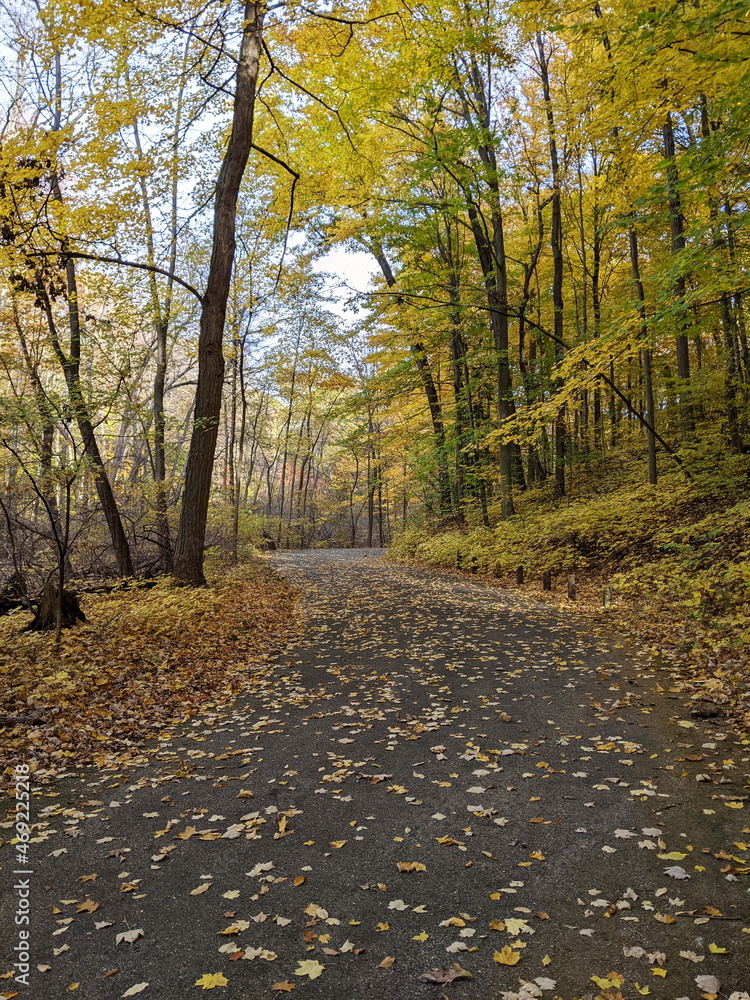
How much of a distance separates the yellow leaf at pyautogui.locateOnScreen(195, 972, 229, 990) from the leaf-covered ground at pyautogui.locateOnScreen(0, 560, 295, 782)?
265 cm

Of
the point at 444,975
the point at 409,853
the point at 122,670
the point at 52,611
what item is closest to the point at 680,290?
the point at 409,853

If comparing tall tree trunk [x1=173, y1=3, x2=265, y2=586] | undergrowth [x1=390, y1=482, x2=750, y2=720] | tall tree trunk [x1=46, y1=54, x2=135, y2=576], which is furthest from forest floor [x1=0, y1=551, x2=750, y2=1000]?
tall tree trunk [x1=46, y1=54, x2=135, y2=576]

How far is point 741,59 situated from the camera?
19.5ft

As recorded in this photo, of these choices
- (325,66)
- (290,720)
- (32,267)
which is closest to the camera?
(290,720)

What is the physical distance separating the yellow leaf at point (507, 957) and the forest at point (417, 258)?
5586 mm

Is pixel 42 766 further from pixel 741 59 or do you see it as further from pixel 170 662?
pixel 741 59

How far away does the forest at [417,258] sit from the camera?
7.48 metres

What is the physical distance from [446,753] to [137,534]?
9.79 meters

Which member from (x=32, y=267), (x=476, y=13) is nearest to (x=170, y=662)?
(x=32, y=267)

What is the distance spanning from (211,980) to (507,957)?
1.35 m

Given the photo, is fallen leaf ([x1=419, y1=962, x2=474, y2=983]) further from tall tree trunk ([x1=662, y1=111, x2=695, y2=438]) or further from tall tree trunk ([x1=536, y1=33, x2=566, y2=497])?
tall tree trunk ([x1=536, y1=33, x2=566, y2=497])

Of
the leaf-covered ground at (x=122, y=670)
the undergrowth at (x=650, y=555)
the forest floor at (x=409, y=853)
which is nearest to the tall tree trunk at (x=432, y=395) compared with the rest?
the undergrowth at (x=650, y=555)

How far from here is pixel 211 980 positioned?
2.52 m

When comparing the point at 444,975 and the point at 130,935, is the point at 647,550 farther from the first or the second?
the point at 130,935
